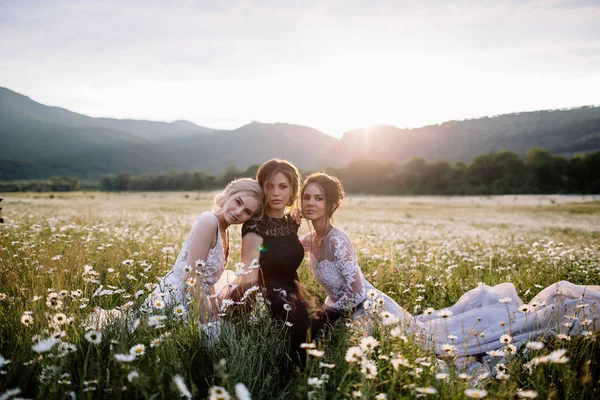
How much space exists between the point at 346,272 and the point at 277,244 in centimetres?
108

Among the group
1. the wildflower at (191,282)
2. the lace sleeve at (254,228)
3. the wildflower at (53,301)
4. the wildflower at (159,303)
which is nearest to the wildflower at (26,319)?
the wildflower at (53,301)

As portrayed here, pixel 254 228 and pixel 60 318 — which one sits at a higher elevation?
pixel 254 228

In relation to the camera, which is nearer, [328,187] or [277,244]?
[277,244]

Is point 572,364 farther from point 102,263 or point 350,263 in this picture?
point 102,263

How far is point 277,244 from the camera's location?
5.26m

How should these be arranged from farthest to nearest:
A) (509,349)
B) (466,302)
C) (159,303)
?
1. (466,302)
2. (159,303)
3. (509,349)

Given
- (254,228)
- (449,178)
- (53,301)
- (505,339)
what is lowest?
(505,339)

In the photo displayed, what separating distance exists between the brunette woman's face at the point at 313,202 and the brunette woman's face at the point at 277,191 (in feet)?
1.00

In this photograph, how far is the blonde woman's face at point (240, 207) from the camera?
17.1 feet

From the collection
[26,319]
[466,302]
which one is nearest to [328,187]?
[466,302]

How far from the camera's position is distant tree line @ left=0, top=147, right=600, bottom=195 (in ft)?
272

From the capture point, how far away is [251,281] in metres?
4.60

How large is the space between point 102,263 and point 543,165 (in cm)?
9881

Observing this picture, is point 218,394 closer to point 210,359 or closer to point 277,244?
point 210,359
